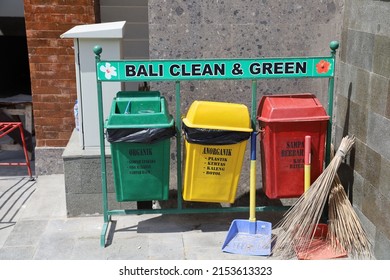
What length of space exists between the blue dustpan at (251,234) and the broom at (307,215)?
0.13 meters

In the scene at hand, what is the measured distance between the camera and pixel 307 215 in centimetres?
534

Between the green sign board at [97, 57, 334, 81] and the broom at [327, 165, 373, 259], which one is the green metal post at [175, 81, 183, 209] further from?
the broom at [327, 165, 373, 259]

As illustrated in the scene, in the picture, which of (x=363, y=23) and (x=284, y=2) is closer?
(x=363, y=23)

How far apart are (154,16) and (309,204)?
2.41m

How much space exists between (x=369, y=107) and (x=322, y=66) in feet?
1.89

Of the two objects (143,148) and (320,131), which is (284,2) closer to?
(320,131)

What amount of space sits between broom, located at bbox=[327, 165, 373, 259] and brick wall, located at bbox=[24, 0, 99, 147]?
12.4 ft

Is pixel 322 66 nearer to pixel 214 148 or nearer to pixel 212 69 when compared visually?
pixel 212 69

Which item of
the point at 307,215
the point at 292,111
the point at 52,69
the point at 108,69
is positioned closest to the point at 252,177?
the point at 307,215

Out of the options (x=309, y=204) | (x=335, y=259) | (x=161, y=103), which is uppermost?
(x=161, y=103)

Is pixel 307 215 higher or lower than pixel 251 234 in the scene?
higher
